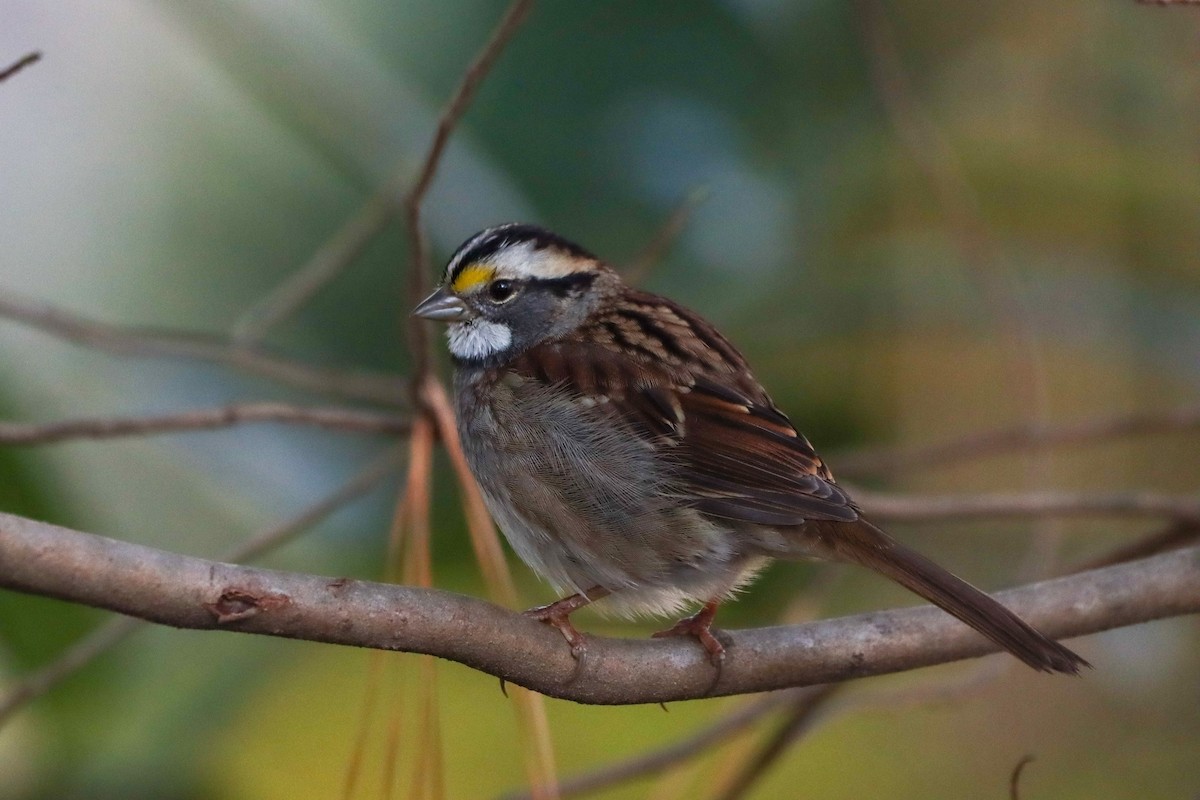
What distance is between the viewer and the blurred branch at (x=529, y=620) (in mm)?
1299

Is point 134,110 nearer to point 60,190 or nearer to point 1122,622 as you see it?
point 60,190

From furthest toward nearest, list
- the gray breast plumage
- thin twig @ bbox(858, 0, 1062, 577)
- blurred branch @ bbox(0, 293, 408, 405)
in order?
1. thin twig @ bbox(858, 0, 1062, 577)
2. blurred branch @ bbox(0, 293, 408, 405)
3. the gray breast plumage

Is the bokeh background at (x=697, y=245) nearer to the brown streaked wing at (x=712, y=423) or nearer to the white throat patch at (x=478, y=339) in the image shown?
the white throat patch at (x=478, y=339)

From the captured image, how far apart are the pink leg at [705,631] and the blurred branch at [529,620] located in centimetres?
2

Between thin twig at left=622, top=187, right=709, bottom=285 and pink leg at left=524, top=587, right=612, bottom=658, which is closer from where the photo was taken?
pink leg at left=524, top=587, right=612, bottom=658

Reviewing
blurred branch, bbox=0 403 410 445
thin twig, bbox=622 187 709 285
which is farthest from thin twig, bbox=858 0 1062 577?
blurred branch, bbox=0 403 410 445

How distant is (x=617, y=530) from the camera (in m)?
2.31

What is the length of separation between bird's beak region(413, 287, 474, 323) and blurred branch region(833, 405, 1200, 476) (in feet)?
3.02

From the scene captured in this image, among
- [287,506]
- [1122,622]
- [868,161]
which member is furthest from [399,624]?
[868,161]

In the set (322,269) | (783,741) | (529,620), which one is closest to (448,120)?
(529,620)

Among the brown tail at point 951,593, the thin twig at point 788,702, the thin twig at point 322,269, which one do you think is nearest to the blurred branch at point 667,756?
the thin twig at point 788,702

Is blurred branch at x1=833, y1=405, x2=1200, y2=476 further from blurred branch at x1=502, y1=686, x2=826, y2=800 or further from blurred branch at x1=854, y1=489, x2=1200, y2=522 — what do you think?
blurred branch at x1=502, y1=686, x2=826, y2=800

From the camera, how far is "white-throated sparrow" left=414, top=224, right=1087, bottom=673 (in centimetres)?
226

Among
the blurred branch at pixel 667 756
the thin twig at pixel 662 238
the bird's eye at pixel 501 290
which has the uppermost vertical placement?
the thin twig at pixel 662 238
